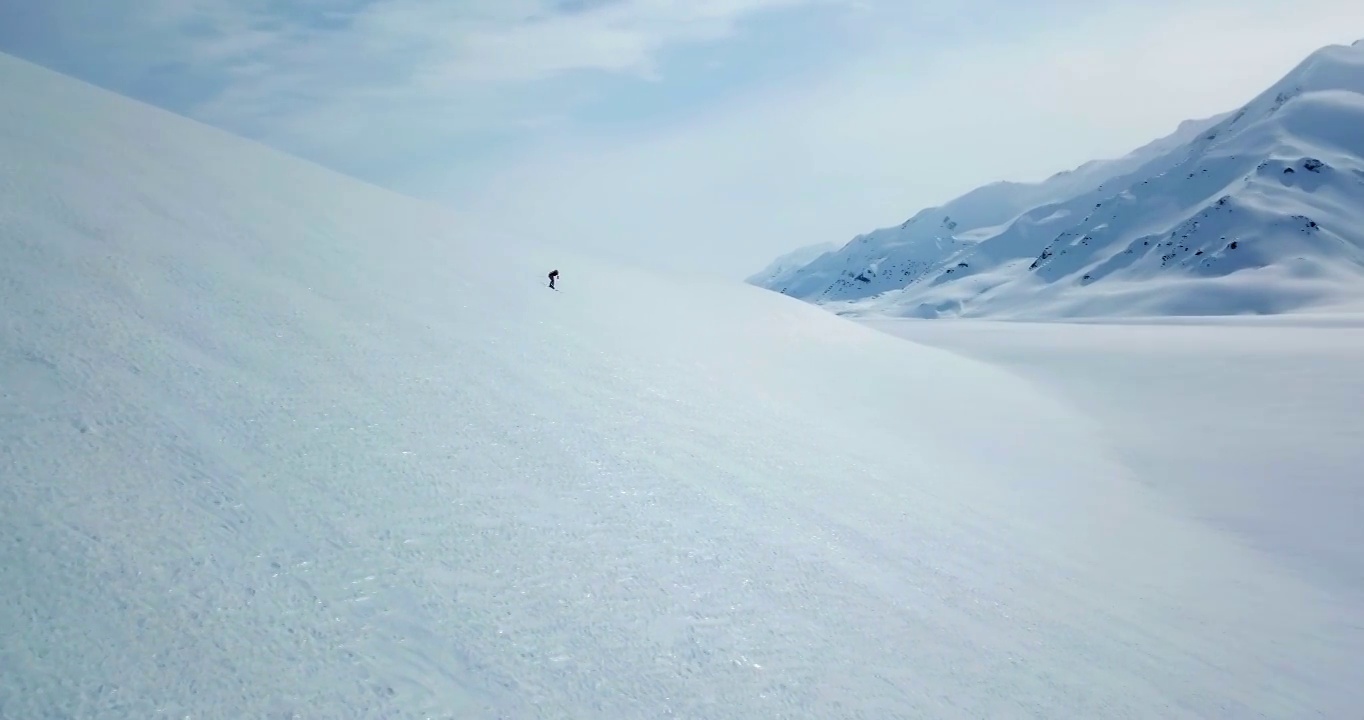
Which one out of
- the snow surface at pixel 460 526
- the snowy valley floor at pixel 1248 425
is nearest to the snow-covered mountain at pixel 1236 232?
the snowy valley floor at pixel 1248 425

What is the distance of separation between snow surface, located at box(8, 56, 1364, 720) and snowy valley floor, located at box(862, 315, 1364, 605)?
0.97 m

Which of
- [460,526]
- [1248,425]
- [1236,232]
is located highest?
[1236,232]

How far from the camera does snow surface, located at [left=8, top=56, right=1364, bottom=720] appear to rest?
301 cm

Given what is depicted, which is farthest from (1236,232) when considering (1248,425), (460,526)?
(460,526)

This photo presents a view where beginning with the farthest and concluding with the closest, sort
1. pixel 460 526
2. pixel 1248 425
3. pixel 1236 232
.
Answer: pixel 1236 232 < pixel 1248 425 < pixel 460 526

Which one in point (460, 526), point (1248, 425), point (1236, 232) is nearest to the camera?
point (460, 526)

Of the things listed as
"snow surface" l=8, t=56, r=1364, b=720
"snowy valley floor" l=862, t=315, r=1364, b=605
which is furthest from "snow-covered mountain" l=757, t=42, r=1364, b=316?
"snow surface" l=8, t=56, r=1364, b=720

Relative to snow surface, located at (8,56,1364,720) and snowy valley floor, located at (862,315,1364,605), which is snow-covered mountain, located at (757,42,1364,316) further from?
snow surface, located at (8,56,1364,720)

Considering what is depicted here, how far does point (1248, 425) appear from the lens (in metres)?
16.0

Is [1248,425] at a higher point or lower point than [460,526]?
lower

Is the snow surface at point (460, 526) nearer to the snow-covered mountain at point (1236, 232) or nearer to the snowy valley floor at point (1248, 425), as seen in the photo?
the snowy valley floor at point (1248, 425)

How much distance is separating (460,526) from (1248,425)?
1852 centimetres

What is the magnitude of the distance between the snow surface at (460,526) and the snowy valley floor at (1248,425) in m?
0.97

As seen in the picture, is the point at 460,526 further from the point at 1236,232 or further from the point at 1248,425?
the point at 1236,232
